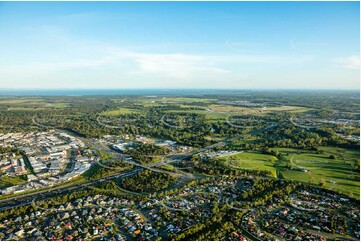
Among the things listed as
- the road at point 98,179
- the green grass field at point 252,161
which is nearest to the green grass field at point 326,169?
the green grass field at point 252,161

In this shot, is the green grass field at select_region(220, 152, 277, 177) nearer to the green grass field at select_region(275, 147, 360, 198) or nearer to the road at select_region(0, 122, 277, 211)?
the green grass field at select_region(275, 147, 360, 198)

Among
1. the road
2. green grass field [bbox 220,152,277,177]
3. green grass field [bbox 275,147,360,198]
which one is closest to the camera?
the road

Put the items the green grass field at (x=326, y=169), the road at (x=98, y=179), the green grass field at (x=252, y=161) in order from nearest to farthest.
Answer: the road at (x=98, y=179)
the green grass field at (x=326, y=169)
the green grass field at (x=252, y=161)

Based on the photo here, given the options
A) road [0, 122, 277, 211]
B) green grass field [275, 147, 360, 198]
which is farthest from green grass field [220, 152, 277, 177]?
road [0, 122, 277, 211]

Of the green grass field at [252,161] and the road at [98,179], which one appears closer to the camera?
the road at [98,179]

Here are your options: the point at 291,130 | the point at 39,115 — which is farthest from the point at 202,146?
the point at 39,115

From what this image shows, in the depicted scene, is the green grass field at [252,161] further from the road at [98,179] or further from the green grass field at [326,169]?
the road at [98,179]

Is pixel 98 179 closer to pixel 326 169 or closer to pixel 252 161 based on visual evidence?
pixel 252 161

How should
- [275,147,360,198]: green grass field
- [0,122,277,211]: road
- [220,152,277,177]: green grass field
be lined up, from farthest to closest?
[220,152,277,177]: green grass field, [275,147,360,198]: green grass field, [0,122,277,211]: road

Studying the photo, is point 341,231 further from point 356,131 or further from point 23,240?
point 356,131
